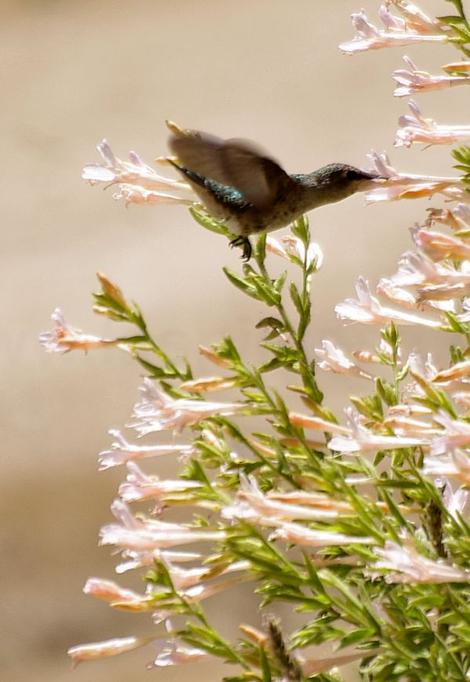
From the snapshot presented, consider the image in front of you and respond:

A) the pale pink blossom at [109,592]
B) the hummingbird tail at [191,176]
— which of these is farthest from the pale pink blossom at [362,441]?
the hummingbird tail at [191,176]

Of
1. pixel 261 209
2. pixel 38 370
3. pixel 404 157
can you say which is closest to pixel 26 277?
pixel 38 370

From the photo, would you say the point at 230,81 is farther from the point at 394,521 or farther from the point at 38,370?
the point at 394,521

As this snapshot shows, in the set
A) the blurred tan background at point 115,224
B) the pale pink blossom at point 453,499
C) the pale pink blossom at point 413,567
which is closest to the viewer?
the pale pink blossom at point 413,567

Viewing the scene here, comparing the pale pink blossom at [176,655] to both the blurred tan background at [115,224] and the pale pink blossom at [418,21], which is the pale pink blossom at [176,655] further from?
the blurred tan background at [115,224]

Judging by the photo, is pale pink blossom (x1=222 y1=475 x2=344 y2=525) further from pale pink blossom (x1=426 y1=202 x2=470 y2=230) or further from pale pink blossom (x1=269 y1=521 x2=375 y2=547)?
pale pink blossom (x1=426 y1=202 x2=470 y2=230)

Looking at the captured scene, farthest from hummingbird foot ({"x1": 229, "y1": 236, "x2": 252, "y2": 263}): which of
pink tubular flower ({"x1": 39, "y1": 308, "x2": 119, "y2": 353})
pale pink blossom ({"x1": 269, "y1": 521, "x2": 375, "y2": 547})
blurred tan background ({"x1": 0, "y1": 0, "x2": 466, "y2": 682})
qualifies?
blurred tan background ({"x1": 0, "y1": 0, "x2": 466, "y2": 682})

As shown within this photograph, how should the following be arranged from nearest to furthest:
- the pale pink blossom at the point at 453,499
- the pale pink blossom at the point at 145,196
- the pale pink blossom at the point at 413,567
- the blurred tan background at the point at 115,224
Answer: the pale pink blossom at the point at 413,567, the pale pink blossom at the point at 453,499, the pale pink blossom at the point at 145,196, the blurred tan background at the point at 115,224
